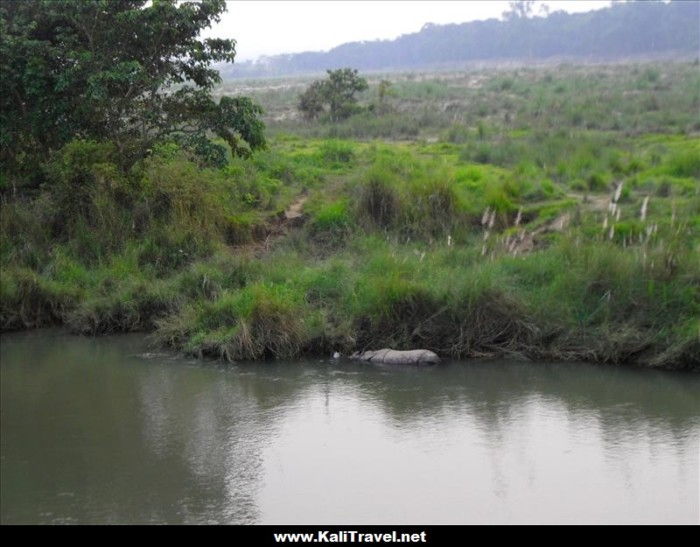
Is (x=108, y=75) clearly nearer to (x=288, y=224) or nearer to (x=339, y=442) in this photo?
(x=288, y=224)

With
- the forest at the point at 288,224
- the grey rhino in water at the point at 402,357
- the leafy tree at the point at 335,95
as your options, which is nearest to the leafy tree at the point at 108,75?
the forest at the point at 288,224

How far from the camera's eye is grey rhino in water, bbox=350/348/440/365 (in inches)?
408

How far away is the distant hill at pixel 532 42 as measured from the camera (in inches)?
3004

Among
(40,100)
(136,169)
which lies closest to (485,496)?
(136,169)

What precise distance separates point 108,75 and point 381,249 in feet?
14.9

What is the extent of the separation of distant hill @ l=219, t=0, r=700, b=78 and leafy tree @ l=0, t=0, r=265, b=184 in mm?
60018

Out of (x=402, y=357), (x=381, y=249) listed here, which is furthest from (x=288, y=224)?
(x=402, y=357)

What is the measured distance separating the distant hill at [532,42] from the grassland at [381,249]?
2284 inches

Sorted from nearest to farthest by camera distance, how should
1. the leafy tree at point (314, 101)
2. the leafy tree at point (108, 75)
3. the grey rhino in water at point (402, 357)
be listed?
the grey rhino in water at point (402, 357) → the leafy tree at point (108, 75) → the leafy tree at point (314, 101)

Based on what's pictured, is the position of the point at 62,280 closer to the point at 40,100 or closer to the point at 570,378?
the point at 40,100

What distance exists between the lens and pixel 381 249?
41.5 ft

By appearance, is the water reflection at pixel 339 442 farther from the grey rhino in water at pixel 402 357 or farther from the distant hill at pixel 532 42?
the distant hill at pixel 532 42
